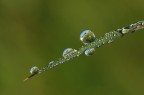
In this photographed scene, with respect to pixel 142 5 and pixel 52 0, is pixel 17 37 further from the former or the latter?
pixel 142 5

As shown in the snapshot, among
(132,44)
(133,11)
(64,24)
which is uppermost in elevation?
(64,24)

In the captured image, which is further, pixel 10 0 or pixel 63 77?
pixel 10 0

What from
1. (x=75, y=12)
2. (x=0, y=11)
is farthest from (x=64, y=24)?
(x=0, y=11)

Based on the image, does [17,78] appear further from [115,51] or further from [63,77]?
[115,51]

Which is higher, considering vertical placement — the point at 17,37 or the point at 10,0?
the point at 10,0

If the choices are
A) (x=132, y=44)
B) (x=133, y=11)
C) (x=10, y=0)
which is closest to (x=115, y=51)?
(x=132, y=44)

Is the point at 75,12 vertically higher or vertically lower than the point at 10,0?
lower
